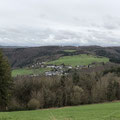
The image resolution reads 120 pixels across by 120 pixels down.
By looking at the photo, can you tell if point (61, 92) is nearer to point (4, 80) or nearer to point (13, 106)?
point (13, 106)

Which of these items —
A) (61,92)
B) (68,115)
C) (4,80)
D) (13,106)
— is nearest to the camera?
(68,115)

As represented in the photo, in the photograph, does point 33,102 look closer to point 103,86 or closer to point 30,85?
point 30,85

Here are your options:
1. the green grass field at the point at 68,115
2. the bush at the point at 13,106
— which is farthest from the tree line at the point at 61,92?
the green grass field at the point at 68,115

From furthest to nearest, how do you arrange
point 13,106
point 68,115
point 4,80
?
point 13,106 < point 4,80 < point 68,115

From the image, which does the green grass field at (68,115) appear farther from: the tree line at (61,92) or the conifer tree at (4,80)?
the tree line at (61,92)

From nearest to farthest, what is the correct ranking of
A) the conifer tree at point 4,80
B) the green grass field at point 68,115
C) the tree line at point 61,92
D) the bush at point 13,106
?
the green grass field at point 68,115 < the conifer tree at point 4,80 < the bush at point 13,106 < the tree line at point 61,92

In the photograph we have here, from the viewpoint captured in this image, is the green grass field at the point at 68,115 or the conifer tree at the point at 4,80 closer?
the green grass field at the point at 68,115

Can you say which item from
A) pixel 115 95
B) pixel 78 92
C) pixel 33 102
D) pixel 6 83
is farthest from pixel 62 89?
pixel 6 83

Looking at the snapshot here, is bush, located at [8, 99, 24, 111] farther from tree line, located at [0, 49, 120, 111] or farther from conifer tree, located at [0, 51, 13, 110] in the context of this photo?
conifer tree, located at [0, 51, 13, 110]

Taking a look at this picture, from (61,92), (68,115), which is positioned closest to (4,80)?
(68,115)

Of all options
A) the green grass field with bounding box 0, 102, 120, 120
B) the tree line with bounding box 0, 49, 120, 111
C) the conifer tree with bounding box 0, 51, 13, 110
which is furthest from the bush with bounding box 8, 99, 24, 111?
the green grass field with bounding box 0, 102, 120, 120

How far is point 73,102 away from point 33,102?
12371mm

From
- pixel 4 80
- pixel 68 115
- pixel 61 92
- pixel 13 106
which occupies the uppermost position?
pixel 4 80

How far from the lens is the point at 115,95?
163 feet
